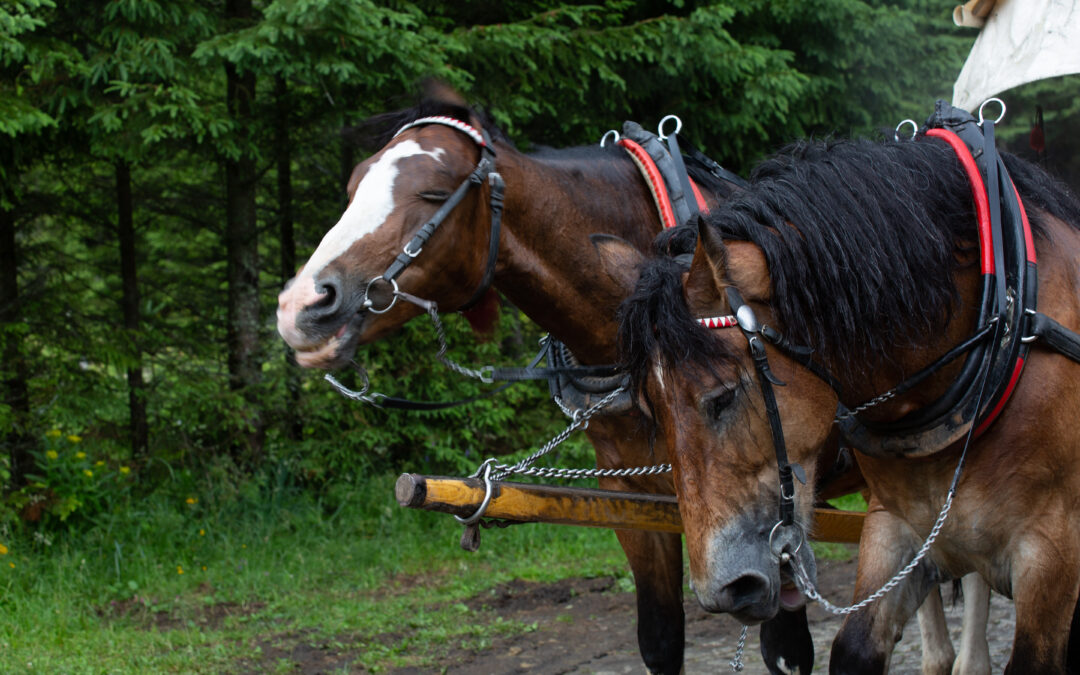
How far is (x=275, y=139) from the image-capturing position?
6.32 meters

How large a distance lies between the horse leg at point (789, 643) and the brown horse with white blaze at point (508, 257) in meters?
0.02

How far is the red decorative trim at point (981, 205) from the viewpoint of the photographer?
7.68ft

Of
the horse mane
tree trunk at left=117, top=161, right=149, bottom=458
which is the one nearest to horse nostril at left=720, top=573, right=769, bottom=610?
the horse mane

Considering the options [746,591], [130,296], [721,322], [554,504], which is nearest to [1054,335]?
[721,322]

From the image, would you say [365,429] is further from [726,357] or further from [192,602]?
[726,357]

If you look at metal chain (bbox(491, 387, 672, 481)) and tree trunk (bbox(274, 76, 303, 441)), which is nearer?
metal chain (bbox(491, 387, 672, 481))

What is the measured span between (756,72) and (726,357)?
5.05 m

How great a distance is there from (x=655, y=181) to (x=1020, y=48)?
1.88 m

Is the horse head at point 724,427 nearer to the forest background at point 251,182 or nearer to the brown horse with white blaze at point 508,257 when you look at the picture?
the brown horse with white blaze at point 508,257

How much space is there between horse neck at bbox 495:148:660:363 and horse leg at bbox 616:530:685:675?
684 mm

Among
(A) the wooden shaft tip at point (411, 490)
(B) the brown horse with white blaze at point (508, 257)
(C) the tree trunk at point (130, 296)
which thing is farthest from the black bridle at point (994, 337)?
(C) the tree trunk at point (130, 296)

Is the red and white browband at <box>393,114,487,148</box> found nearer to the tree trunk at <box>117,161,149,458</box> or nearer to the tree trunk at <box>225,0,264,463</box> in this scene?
the tree trunk at <box>225,0,264,463</box>

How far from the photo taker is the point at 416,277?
9.45 feet

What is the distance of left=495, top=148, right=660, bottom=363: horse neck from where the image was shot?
10.2 feet
